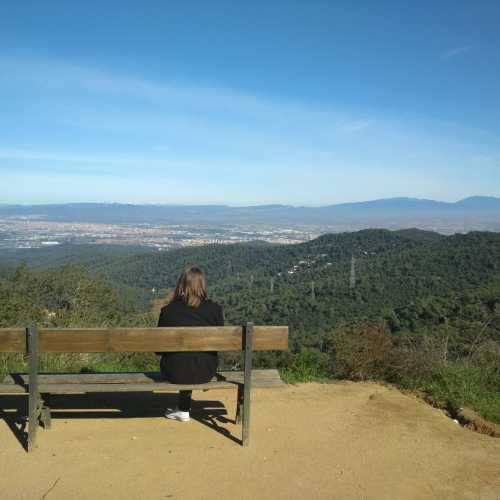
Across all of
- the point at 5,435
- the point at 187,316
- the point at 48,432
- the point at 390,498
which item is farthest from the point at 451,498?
the point at 5,435

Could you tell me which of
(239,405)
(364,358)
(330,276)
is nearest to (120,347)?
(239,405)

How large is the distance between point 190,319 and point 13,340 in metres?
1.22

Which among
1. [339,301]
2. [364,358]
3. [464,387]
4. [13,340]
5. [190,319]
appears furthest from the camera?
[339,301]

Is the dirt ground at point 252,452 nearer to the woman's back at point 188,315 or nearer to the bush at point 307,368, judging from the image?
the bush at point 307,368

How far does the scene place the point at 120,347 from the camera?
3447 mm

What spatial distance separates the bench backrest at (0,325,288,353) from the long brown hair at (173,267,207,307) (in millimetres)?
365

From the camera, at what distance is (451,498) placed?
9.98 ft

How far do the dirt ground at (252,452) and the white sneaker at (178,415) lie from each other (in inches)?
1.8

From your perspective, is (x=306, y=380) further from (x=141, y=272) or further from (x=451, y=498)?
(x=141, y=272)

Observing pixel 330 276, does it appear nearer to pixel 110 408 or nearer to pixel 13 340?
pixel 110 408

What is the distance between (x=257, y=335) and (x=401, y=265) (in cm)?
4045

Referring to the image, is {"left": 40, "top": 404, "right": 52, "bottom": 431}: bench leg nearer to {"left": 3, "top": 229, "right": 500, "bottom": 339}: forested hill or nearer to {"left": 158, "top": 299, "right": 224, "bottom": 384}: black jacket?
{"left": 158, "top": 299, "right": 224, "bottom": 384}: black jacket

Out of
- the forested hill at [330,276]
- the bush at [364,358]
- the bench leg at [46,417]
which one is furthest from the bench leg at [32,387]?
the forested hill at [330,276]

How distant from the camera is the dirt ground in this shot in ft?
10.00
